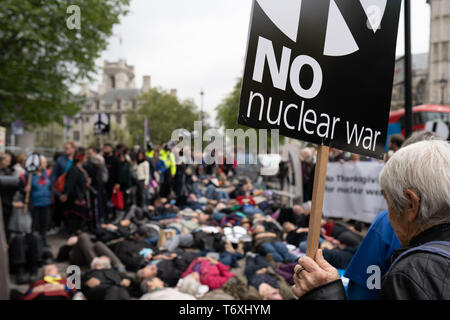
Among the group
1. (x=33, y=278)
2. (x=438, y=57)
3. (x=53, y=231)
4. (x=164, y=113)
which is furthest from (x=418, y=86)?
(x=33, y=278)

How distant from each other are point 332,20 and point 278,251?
5.36 m

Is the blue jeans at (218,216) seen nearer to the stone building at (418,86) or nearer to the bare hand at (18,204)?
the bare hand at (18,204)

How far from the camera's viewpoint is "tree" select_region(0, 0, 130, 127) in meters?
10.4

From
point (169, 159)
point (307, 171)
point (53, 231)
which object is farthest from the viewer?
point (169, 159)

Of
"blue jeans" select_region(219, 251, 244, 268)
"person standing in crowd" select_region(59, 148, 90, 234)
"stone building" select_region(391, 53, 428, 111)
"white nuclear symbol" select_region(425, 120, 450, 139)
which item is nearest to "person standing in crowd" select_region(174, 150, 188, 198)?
"person standing in crowd" select_region(59, 148, 90, 234)

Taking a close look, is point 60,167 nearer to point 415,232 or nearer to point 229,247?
point 229,247

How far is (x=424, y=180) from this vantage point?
1.07m

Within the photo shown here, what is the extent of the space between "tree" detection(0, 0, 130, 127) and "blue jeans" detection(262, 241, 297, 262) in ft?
27.7

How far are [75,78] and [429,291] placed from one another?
13712 mm

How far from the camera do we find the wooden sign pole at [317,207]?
130 centimetres

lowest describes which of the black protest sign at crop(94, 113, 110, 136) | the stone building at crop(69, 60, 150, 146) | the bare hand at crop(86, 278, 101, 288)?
the bare hand at crop(86, 278, 101, 288)

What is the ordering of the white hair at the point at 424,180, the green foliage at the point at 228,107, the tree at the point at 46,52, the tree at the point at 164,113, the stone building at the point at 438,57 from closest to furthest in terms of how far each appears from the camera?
the white hair at the point at 424,180 → the tree at the point at 46,52 → the tree at the point at 164,113 → the green foliage at the point at 228,107 → the stone building at the point at 438,57

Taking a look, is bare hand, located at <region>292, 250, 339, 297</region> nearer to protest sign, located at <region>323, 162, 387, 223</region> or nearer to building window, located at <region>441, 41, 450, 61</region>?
protest sign, located at <region>323, 162, 387, 223</region>

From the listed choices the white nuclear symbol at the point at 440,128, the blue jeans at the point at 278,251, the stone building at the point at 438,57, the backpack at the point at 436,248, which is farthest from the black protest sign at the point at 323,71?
the stone building at the point at 438,57
